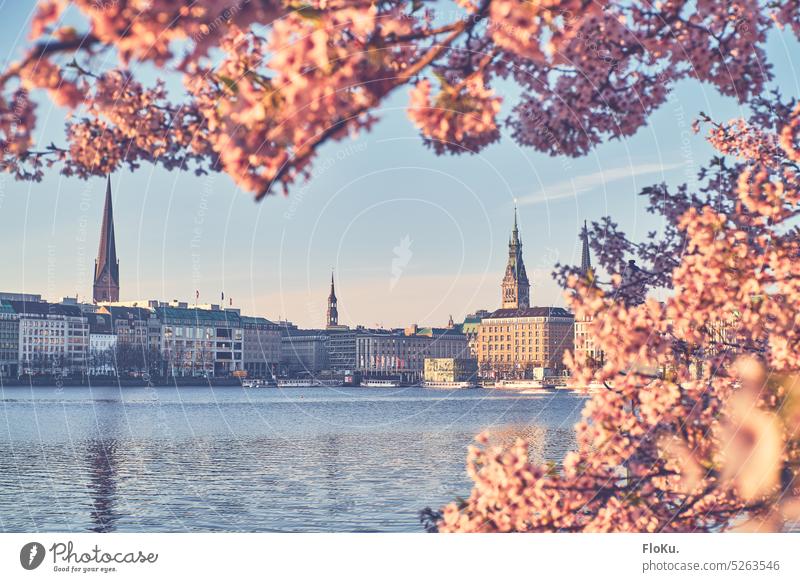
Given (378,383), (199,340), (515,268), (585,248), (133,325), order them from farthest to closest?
(378,383) → (199,340) → (133,325) → (515,268) → (585,248)

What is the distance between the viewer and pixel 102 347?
9375 centimetres

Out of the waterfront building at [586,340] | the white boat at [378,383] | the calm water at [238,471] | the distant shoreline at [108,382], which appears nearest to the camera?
the waterfront building at [586,340]

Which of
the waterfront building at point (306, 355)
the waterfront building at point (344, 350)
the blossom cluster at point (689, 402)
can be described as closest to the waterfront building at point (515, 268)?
the blossom cluster at point (689, 402)

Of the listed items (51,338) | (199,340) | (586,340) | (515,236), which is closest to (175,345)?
(199,340)

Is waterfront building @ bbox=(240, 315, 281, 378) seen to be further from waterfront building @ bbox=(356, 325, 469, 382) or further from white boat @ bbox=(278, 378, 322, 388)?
waterfront building @ bbox=(356, 325, 469, 382)

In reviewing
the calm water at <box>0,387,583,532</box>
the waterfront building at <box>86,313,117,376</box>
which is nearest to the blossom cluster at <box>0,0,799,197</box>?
the calm water at <box>0,387,583,532</box>

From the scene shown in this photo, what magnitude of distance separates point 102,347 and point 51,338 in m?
19.1

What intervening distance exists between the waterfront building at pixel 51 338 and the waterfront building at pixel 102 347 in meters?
0.87

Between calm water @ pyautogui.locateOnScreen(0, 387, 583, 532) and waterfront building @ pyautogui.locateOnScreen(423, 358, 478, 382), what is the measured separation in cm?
1648

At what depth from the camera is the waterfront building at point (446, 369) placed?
7069cm

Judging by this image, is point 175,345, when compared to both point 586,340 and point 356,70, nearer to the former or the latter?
point 586,340

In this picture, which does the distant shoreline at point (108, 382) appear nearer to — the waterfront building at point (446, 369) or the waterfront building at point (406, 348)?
the waterfront building at point (406, 348)

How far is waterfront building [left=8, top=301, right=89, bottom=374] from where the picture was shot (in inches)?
2758

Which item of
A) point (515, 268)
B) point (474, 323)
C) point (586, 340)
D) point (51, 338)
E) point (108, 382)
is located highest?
point (51, 338)
